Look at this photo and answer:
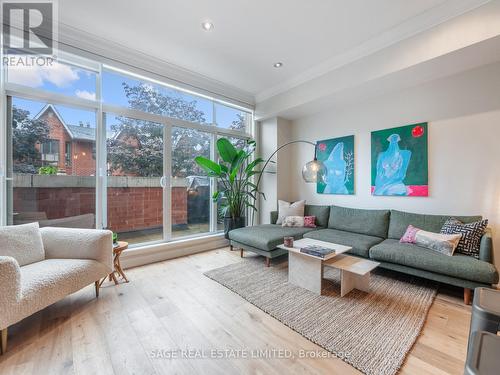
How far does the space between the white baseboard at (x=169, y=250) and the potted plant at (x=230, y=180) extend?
264 millimetres

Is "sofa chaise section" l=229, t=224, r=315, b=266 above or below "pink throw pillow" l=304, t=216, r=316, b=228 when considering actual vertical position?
below

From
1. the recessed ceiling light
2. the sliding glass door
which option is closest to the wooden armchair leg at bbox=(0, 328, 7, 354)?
the sliding glass door

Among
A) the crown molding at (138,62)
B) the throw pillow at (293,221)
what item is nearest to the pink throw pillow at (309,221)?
the throw pillow at (293,221)

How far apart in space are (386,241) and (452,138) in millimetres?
1562

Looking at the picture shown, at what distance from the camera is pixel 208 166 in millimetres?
3623

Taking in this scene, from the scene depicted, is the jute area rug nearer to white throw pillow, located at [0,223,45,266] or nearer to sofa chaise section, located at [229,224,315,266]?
sofa chaise section, located at [229,224,315,266]

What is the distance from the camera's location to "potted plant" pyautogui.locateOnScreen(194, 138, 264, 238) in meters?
3.75

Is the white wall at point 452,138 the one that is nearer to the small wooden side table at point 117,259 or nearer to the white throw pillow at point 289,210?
the white throw pillow at point 289,210

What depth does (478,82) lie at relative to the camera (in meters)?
2.63

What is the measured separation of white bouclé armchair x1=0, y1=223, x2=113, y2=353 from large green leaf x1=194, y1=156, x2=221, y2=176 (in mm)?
1746

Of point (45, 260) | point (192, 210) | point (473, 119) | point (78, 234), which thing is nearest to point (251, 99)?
point (192, 210)

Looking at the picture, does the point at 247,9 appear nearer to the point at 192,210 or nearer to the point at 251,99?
the point at 251,99

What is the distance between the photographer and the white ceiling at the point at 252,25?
2230 mm

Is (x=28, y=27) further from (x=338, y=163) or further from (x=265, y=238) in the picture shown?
(x=338, y=163)
